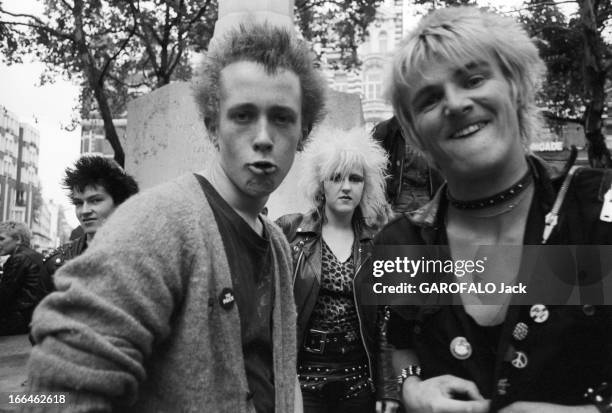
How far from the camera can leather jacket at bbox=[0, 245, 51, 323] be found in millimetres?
5738

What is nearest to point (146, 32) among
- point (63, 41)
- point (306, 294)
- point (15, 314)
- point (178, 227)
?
point (63, 41)

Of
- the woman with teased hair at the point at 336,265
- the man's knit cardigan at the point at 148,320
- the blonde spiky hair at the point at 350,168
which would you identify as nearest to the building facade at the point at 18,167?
the blonde spiky hair at the point at 350,168

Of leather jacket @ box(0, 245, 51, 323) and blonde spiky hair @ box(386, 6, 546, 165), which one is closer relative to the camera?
blonde spiky hair @ box(386, 6, 546, 165)

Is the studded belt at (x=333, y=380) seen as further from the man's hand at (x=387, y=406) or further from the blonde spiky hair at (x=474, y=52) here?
the blonde spiky hair at (x=474, y=52)

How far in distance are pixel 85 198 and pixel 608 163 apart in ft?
35.7

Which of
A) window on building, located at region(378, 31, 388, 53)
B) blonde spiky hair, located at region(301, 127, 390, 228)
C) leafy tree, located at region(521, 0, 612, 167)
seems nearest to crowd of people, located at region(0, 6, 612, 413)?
blonde spiky hair, located at region(301, 127, 390, 228)

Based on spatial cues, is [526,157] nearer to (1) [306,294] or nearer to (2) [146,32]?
(1) [306,294]

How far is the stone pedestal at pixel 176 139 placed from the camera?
573 cm

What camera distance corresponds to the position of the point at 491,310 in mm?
1363

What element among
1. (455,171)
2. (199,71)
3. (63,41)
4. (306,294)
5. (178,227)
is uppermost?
(63,41)

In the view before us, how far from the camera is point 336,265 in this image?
3111 mm

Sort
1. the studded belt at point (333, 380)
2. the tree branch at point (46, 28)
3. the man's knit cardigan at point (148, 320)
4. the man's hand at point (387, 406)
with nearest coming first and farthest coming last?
the man's knit cardigan at point (148, 320), the man's hand at point (387, 406), the studded belt at point (333, 380), the tree branch at point (46, 28)

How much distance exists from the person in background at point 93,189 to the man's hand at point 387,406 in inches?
92.8

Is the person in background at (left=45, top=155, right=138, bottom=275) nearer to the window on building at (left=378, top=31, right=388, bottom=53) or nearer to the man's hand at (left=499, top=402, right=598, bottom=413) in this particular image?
the man's hand at (left=499, top=402, right=598, bottom=413)
